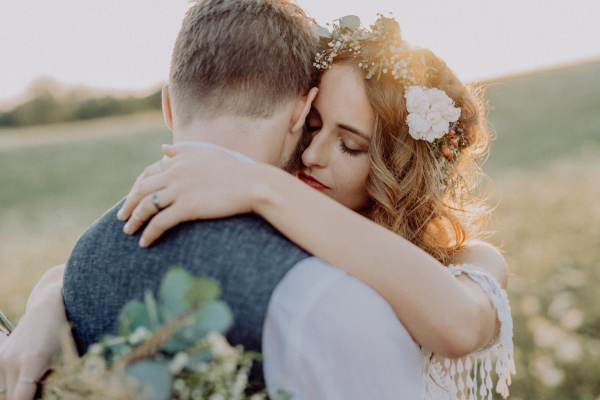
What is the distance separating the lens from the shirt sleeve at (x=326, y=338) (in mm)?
1260

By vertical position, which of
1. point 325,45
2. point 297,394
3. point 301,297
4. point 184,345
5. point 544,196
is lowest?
point 544,196

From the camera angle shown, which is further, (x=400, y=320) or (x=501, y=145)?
(x=501, y=145)

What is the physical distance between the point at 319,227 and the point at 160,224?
494 mm

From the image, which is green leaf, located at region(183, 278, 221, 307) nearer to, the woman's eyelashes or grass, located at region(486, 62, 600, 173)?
the woman's eyelashes

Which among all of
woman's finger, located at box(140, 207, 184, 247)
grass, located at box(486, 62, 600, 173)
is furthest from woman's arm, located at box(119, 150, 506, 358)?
grass, located at box(486, 62, 600, 173)

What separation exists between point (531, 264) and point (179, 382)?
5.65m

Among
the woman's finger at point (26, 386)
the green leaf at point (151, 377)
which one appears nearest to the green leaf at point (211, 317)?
the green leaf at point (151, 377)

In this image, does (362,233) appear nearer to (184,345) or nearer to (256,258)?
(256,258)

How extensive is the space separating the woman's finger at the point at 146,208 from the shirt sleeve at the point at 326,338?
47cm

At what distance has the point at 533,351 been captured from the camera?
427cm

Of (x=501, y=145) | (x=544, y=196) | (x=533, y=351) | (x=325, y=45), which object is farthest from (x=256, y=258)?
(x=501, y=145)

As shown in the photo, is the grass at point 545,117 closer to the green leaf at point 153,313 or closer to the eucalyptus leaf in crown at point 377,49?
the eucalyptus leaf in crown at point 377,49

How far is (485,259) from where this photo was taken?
2270 mm

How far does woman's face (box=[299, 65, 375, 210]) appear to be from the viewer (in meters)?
2.45
